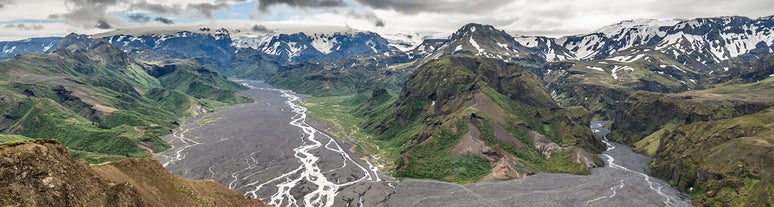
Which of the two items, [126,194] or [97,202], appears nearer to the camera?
[97,202]

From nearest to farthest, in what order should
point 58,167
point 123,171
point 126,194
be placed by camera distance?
point 58,167, point 126,194, point 123,171

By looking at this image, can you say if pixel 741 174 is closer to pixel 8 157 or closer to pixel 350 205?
pixel 350 205

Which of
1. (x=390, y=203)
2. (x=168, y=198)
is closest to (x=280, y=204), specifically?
(x=390, y=203)

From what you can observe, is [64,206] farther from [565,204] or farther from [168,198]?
[565,204]

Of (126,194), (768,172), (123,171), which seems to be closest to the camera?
(126,194)

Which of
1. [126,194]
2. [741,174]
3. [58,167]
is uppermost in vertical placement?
[58,167]

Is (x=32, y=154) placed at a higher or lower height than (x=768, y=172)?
higher
